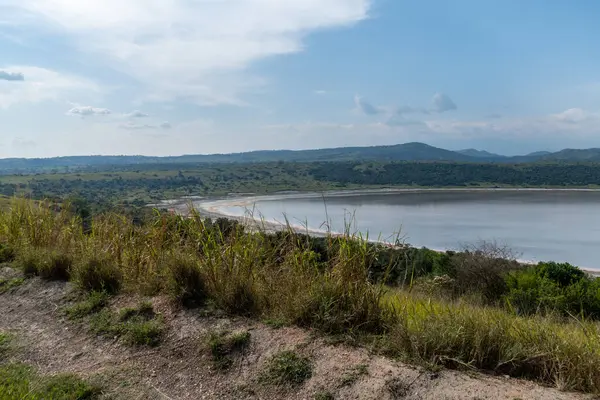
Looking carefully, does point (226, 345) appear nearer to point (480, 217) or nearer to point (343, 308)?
point (343, 308)

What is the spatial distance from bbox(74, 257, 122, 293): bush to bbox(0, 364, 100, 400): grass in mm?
1690

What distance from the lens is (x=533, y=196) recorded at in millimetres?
92750

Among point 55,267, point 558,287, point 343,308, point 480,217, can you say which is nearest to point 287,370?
point 343,308

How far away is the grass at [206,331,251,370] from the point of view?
365 centimetres

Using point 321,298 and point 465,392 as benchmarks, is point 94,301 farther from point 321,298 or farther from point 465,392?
point 465,392

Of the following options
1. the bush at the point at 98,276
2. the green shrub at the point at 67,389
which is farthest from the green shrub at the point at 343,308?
the bush at the point at 98,276

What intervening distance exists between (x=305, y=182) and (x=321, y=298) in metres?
120

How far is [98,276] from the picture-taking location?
17.8ft

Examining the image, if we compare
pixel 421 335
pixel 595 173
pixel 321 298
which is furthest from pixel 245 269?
pixel 595 173

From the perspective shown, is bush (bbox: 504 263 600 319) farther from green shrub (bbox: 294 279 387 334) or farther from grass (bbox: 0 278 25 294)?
grass (bbox: 0 278 25 294)

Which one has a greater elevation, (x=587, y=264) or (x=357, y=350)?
(x=357, y=350)

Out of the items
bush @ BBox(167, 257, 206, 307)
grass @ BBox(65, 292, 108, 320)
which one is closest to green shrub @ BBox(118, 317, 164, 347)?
bush @ BBox(167, 257, 206, 307)

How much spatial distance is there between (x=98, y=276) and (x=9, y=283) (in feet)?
4.79

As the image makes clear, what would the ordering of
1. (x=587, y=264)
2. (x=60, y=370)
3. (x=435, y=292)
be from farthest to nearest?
(x=587, y=264) < (x=435, y=292) < (x=60, y=370)
